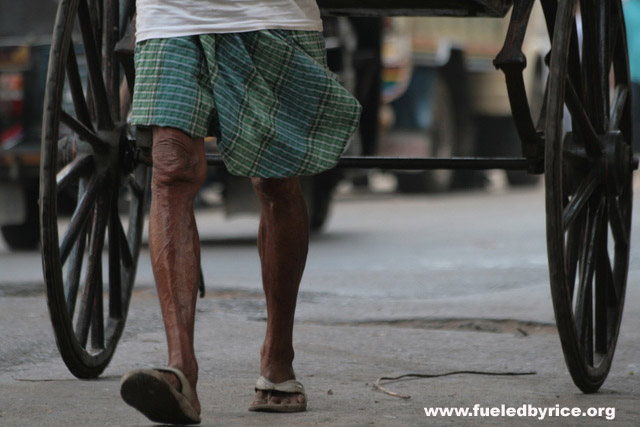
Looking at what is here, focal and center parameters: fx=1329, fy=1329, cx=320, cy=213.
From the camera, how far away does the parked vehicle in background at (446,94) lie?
45.4 feet

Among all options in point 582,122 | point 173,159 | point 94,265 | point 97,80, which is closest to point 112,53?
point 97,80

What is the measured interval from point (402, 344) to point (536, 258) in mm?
3696

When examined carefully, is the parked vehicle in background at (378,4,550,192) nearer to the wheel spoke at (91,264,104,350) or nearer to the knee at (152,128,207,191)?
the wheel spoke at (91,264,104,350)

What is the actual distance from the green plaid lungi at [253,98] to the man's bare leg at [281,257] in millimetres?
110

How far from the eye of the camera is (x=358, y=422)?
3.16m

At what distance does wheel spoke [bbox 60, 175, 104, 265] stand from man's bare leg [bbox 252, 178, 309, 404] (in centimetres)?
59

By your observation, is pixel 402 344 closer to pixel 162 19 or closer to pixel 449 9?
pixel 449 9

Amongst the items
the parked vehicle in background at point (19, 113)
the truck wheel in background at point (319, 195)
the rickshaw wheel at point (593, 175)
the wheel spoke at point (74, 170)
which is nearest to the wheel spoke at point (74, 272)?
the wheel spoke at point (74, 170)

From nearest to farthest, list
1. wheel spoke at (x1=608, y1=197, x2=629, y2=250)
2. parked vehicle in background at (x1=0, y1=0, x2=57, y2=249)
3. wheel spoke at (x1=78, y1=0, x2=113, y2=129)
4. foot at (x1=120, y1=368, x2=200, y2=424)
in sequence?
foot at (x1=120, y1=368, x2=200, y2=424) → wheel spoke at (x1=78, y1=0, x2=113, y2=129) → wheel spoke at (x1=608, y1=197, x2=629, y2=250) → parked vehicle in background at (x1=0, y1=0, x2=57, y2=249)

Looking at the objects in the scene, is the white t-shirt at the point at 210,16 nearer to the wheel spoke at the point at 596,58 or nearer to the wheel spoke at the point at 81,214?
the wheel spoke at the point at 81,214

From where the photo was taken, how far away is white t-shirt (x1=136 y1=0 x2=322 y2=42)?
10.5 feet

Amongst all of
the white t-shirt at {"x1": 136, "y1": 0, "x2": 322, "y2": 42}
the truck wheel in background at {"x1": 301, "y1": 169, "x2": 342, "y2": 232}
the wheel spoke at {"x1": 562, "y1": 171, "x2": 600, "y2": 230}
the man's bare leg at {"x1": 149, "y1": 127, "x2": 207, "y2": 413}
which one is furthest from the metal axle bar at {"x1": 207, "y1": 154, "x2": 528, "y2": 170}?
the truck wheel in background at {"x1": 301, "y1": 169, "x2": 342, "y2": 232}

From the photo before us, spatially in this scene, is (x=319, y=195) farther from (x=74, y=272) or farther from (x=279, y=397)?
(x=279, y=397)

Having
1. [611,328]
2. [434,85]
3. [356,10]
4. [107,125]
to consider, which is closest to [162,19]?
[107,125]
